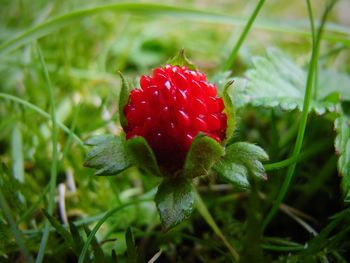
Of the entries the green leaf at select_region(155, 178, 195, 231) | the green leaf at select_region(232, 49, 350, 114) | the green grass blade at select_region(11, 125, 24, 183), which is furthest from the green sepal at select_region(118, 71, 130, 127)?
the green grass blade at select_region(11, 125, 24, 183)

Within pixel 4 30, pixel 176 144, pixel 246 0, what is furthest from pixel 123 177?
pixel 246 0

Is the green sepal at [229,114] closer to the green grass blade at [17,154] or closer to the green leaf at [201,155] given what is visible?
the green leaf at [201,155]

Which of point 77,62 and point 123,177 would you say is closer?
point 123,177

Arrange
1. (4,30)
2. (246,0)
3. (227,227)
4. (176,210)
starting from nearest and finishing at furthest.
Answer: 1. (176,210)
2. (227,227)
3. (4,30)
4. (246,0)

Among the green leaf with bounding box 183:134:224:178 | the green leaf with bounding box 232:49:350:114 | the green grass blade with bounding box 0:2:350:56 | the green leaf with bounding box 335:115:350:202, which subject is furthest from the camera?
the green grass blade with bounding box 0:2:350:56

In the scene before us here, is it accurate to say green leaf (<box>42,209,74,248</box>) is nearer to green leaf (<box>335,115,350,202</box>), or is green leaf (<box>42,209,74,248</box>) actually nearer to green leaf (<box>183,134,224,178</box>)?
green leaf (<box>183,134,224,178</box>)

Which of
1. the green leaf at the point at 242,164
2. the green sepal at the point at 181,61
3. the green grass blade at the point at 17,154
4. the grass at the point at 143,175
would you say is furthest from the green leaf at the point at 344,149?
the green grass blade at the point at 17,154

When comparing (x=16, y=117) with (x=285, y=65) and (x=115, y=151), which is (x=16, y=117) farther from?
(x=285, y=65)
